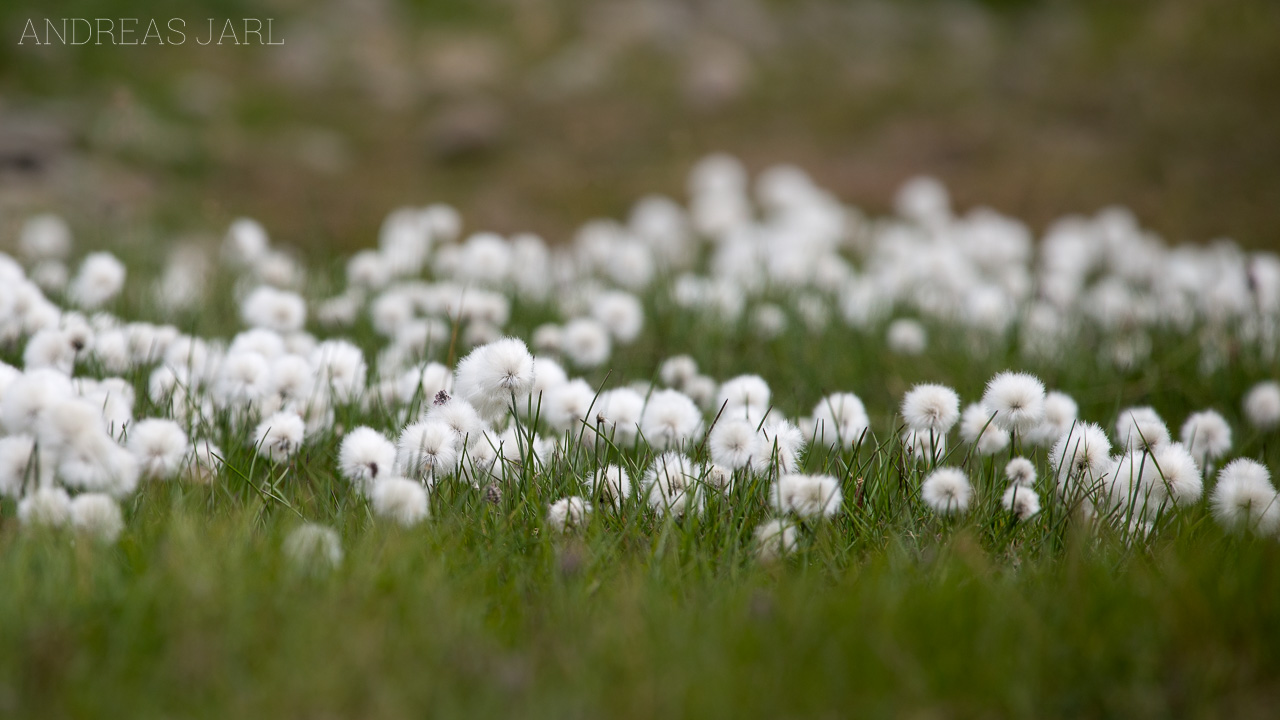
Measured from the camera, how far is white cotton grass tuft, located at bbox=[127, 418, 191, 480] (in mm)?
2678

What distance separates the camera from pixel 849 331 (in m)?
5.56

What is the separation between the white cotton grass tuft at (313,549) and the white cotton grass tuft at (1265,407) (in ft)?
12.9

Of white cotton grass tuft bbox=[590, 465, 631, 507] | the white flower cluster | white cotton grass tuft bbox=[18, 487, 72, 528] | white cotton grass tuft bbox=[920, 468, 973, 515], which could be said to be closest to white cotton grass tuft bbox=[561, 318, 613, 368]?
the white flower cluster

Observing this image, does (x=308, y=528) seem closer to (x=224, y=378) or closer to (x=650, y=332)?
(x=224, y=378)

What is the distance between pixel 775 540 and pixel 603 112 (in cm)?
1195

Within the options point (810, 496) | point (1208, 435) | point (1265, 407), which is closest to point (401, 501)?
point (810, 496)

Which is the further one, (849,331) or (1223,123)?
(1223,123)

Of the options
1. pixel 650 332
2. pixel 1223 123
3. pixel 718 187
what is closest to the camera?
pixel 650 332

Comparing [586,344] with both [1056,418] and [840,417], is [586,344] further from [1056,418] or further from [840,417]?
[1056,418]

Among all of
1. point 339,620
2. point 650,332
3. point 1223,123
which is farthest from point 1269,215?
point 339,620

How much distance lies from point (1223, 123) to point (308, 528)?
12130mm

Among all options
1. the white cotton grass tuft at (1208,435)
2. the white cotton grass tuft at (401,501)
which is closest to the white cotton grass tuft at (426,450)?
the white cotton grass tuft at (401,501)

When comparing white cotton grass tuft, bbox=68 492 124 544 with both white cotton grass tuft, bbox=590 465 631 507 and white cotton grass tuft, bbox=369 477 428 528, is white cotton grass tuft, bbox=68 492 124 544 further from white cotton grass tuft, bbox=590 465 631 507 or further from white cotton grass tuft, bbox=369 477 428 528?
white cotton grass tuft, bbox=590 465 631 507

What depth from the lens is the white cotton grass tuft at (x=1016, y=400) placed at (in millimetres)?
3039
